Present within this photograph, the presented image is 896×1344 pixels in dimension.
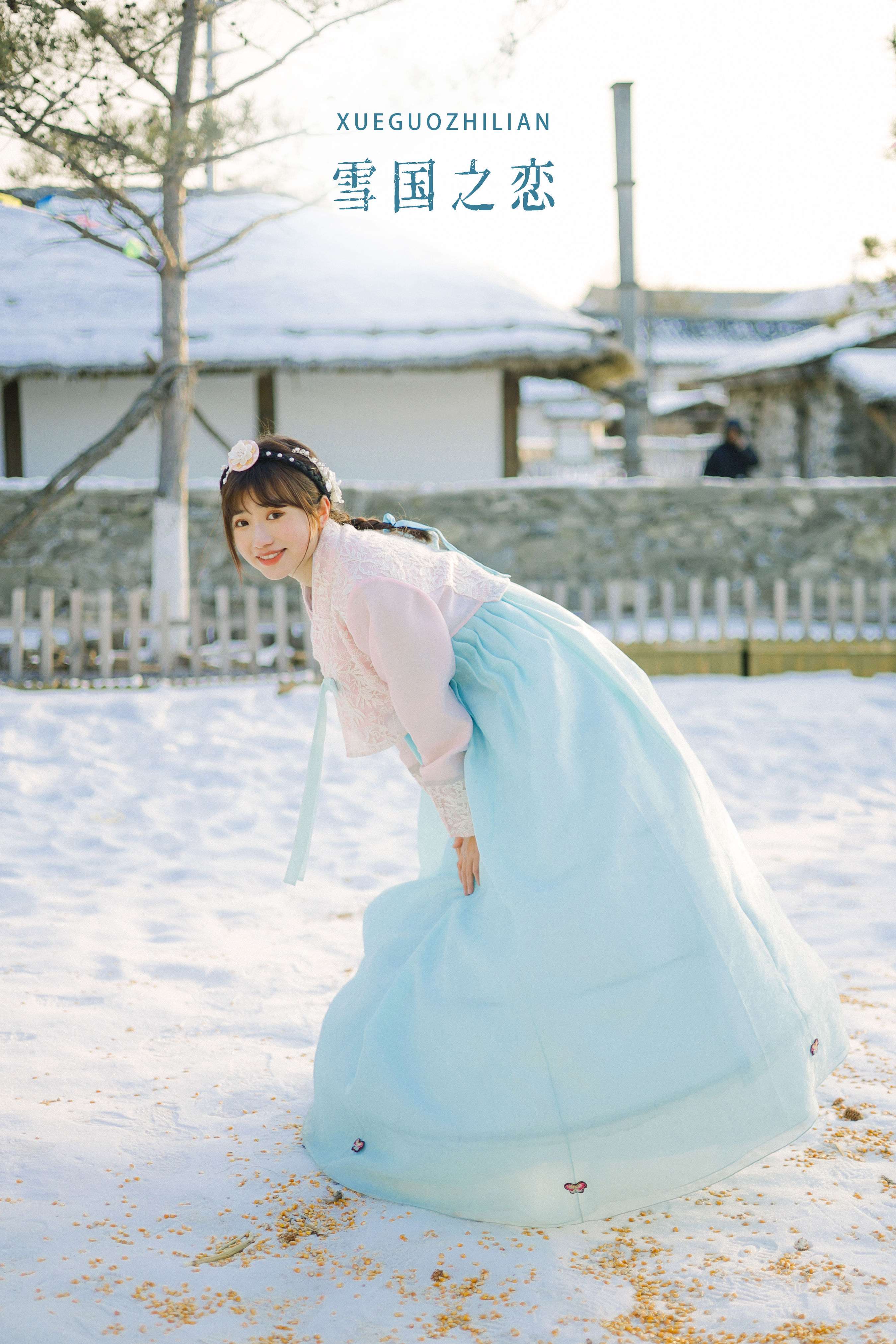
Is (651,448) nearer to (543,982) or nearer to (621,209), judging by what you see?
(621,209)

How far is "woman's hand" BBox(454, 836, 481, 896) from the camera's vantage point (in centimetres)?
206

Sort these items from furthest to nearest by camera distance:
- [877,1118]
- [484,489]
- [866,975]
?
[484,489], [866,975], [877,1118]

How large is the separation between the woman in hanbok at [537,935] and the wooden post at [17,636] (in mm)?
5358

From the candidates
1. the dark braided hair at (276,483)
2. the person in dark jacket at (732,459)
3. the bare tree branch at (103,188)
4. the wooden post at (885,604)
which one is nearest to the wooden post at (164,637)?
the bare tree branch at (103,188)

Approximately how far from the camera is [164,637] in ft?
23.5

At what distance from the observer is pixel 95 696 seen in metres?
6.21

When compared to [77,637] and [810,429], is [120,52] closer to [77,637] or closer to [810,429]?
[77,637]

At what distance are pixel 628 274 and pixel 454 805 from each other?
40.6 ft

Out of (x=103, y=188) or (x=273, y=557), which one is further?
(x=103, y=188)

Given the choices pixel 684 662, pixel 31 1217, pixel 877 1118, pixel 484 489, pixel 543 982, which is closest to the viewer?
pixel 543 982

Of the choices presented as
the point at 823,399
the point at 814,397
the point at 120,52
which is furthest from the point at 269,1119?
the point at 814,397

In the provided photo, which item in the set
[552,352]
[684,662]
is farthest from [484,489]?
[684,662]

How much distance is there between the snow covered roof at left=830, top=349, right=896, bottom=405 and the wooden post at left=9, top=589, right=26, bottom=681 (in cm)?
1062

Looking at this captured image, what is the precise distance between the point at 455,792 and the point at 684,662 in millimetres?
5453
